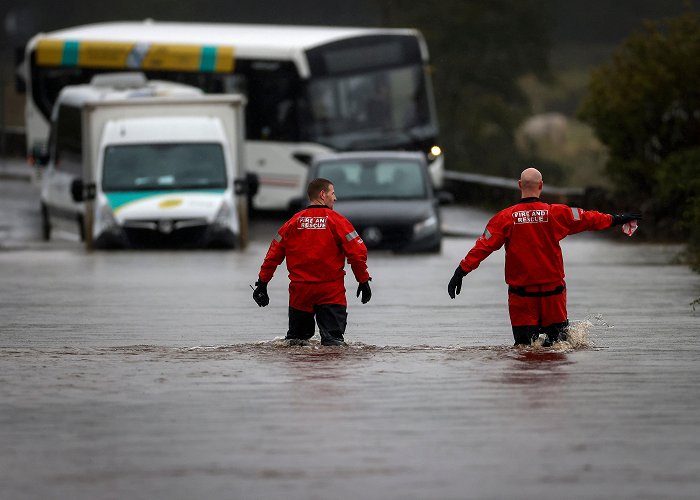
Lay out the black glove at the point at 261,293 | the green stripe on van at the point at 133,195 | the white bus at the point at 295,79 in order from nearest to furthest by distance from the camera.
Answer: the black glove at the point at 261,293 → the green stripe on van at the point at 133,195 → the white bus at the point at 295,79

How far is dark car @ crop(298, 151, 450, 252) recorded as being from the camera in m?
28.4

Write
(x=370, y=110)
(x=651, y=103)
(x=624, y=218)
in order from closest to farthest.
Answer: (x=624, y=218)
(x=651, y=103)
(x=370, y=110)

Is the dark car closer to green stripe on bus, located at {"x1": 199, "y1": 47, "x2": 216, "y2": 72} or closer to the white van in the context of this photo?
the white van

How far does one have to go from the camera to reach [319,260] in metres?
13.9

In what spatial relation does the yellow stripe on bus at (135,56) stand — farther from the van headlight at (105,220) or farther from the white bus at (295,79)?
the van headlight at (105,220)

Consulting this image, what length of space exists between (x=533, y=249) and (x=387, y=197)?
15749mm

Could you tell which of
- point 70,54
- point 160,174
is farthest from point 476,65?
point 160,174

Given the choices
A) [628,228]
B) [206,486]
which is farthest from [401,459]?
[628,228]

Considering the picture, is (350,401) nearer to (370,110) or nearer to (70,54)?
(370,110)

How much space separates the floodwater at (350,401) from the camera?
28.8 ft

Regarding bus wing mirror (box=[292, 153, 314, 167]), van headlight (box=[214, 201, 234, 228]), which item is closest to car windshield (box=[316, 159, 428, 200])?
van headlight (box=[214, 201, 234, 228])

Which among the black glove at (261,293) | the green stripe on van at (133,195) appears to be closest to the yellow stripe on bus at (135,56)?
the green stripe on van at (133,195)

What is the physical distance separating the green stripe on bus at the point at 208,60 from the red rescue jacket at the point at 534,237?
25449 mm

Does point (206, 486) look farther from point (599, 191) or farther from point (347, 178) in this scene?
point (599, 191)
